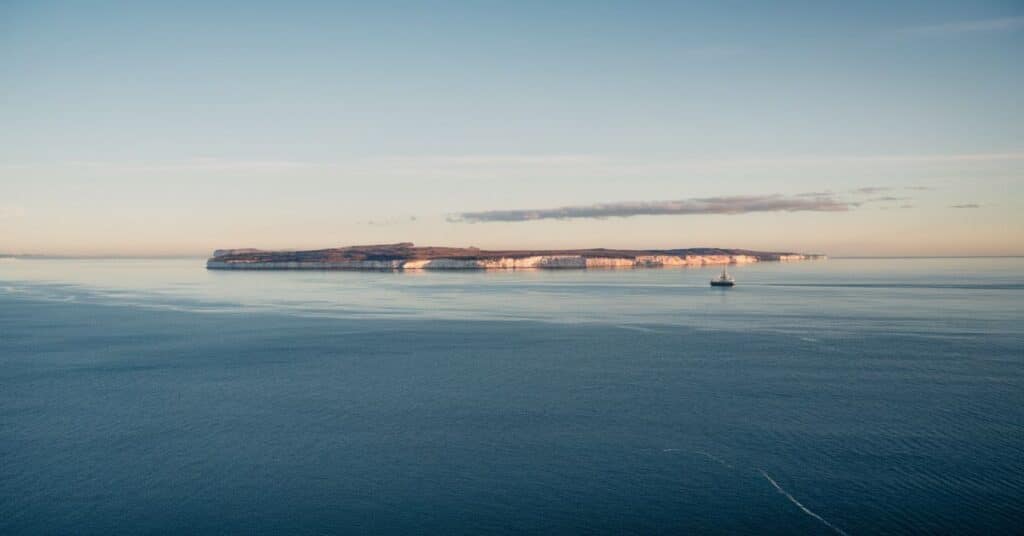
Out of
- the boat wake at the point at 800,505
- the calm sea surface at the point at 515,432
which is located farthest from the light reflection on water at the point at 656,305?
the boat wake at the point at 800,505

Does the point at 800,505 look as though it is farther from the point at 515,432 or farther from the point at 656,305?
the point at 656,305

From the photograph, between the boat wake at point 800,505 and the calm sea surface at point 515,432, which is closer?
the boat wake at point 800,505

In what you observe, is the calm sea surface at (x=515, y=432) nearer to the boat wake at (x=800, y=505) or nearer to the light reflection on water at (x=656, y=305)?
the boat wake at (x=800, y=505)

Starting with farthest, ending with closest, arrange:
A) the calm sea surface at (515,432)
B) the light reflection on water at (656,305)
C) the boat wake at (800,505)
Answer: the light reflection on water at (656,305) < the calm sea surface at (515,432) < the boat wake at (800,505)

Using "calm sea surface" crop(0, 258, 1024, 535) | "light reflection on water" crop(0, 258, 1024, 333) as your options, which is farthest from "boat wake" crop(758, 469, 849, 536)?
"light reflection on water" crop(0, 258, 1024, 333)

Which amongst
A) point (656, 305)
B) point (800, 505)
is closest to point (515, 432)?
point (800, 505)

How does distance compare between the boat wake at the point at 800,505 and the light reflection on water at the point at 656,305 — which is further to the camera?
the light reflection on water at the point at 656,305

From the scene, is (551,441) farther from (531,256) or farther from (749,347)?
(531,256)

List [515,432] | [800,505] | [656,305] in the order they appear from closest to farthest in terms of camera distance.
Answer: [800,505] → [515,432] → [656,305]

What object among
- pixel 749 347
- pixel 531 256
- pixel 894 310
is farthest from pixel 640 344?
pixel 531 256

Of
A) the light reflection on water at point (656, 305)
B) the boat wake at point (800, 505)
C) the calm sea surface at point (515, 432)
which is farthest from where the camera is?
the light reflection on water at point (656, 305)
